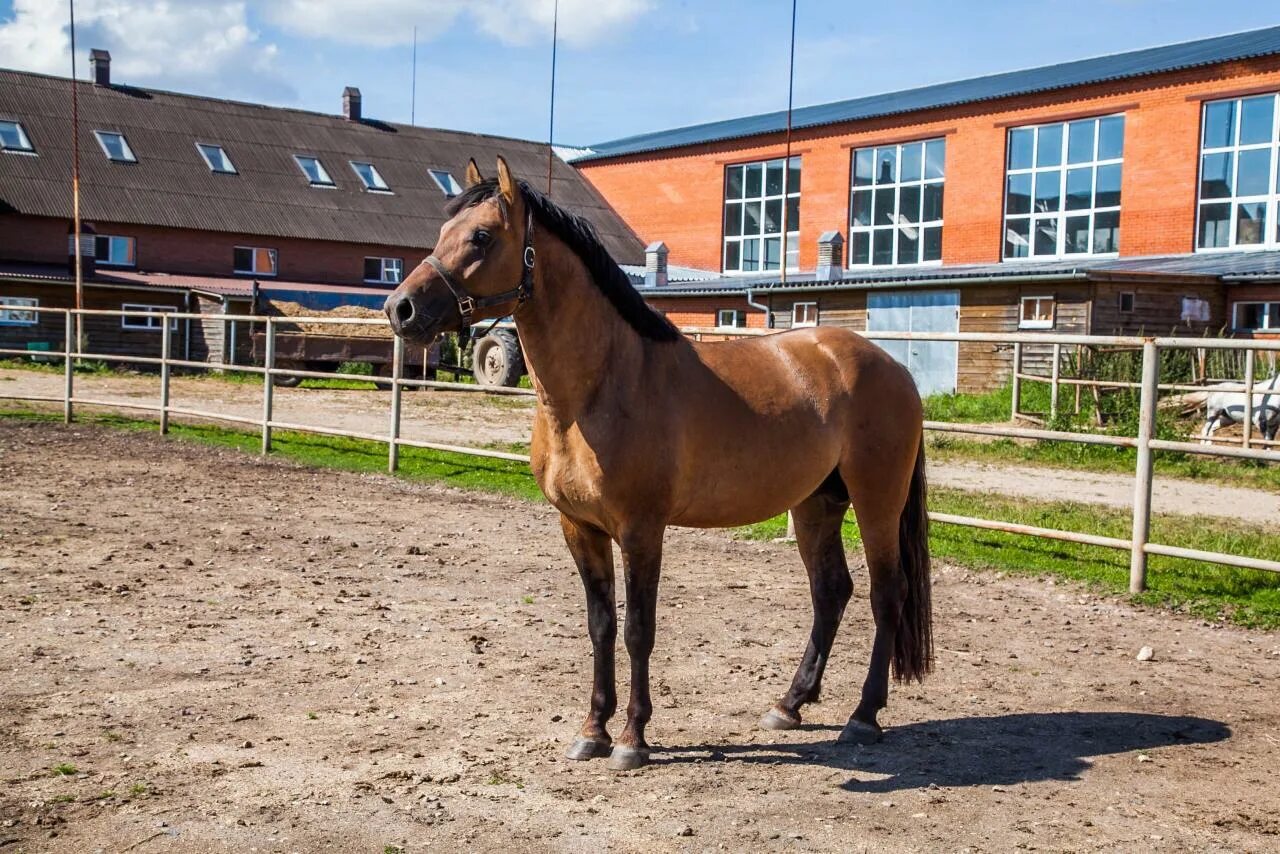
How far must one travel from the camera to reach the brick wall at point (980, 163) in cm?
2511

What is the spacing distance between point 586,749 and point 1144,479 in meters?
4.35

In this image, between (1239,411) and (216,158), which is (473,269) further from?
(216,158)

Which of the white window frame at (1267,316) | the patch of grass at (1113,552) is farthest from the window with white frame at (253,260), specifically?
the patch of grass at (1113,552)

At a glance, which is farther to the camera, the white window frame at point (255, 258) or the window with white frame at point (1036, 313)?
the white window frame at point (255, 258)

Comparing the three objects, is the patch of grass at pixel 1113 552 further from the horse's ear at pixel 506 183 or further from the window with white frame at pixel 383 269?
the window with white frame at pixel 383 269

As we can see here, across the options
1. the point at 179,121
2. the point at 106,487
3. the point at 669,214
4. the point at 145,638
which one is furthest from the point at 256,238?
the point at 145,638

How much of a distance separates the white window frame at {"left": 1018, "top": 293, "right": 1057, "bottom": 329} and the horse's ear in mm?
20092


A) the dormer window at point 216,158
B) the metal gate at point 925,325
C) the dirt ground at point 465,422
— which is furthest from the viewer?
the dormer window at point 216,158

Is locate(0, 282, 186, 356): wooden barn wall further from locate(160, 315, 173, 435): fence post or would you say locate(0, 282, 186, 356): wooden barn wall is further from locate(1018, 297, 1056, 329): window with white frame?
locate(1018, 297, 1056, 329): window with white frame

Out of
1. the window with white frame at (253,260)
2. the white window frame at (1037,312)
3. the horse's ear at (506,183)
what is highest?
the window with white frame at (253,260)

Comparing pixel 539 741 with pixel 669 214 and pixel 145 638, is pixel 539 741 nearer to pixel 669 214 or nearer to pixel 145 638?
pixel 145 638

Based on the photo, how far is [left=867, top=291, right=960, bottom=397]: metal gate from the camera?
79.9ft

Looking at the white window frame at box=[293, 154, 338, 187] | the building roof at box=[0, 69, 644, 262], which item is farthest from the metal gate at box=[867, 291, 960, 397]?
the white window frame at box=[293, 154, 338, 187]

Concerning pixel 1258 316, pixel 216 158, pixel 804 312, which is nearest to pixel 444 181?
pixel 216 158
